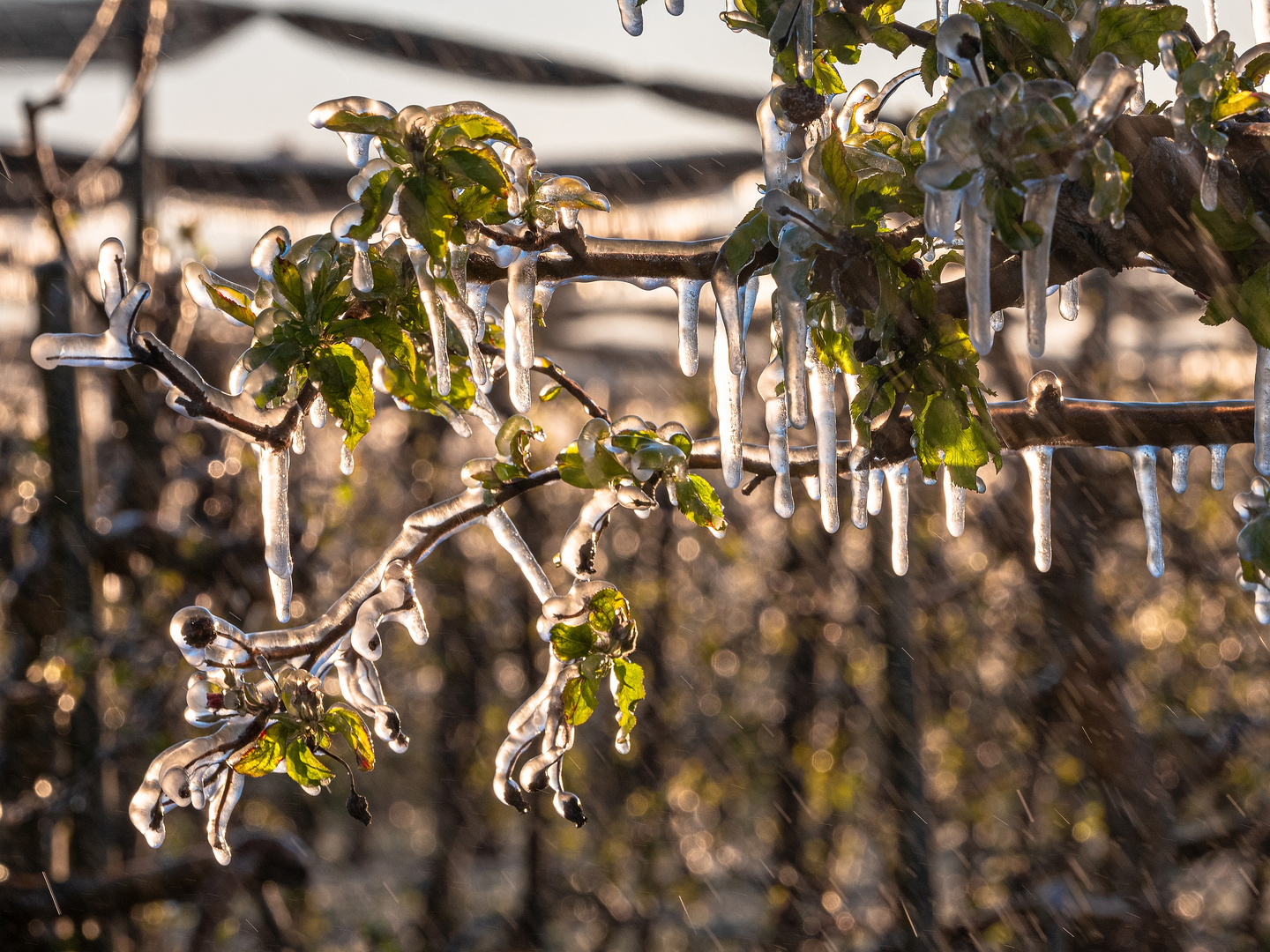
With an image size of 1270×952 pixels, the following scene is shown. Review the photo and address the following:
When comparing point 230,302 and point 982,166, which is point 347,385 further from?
point 982,166

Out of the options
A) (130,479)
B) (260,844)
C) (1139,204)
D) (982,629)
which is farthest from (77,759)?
(982,629)

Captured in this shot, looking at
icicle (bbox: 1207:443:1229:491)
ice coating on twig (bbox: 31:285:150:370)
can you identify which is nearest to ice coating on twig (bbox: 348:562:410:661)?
ice coating on twig (bbox: 31:285:150:370)

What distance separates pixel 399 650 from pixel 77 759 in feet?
31.6

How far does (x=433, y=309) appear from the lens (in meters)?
1.08

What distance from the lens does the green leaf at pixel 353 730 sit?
4.06 feet

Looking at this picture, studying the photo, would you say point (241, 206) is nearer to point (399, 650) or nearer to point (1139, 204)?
point (1139, 204)

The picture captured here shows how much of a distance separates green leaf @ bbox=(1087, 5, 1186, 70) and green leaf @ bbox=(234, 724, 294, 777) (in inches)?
46.0

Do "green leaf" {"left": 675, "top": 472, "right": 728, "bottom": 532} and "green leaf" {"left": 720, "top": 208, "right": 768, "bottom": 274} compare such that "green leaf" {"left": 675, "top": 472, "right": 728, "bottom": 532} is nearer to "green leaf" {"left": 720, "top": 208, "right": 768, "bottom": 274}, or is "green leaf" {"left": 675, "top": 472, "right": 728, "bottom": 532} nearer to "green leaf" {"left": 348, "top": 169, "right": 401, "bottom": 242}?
"green leaf" {"left": 720, "top": 208, "right": 768, "bottom": 274}

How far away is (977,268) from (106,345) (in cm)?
90

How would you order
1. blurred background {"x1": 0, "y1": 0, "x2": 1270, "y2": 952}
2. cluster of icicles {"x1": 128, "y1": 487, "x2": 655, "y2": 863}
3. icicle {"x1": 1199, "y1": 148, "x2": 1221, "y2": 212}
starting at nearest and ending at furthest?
icicle {"x1": 1199, "y1": 148, "x2": 1221, "y2": 212} < cluster of icicles {"x1": 128, "y1": 487, "x2": 655, "y2": 863} < blurred background {"x1": 0, "y1": 0, "x2": 1270, "y2": 952}

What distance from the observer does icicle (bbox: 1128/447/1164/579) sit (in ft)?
4.57

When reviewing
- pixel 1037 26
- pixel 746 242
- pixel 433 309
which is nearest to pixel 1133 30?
pixel 1037 26

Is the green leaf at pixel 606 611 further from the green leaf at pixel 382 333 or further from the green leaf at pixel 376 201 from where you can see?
the green leaf at pixel 376 201

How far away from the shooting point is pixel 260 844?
2975mm
